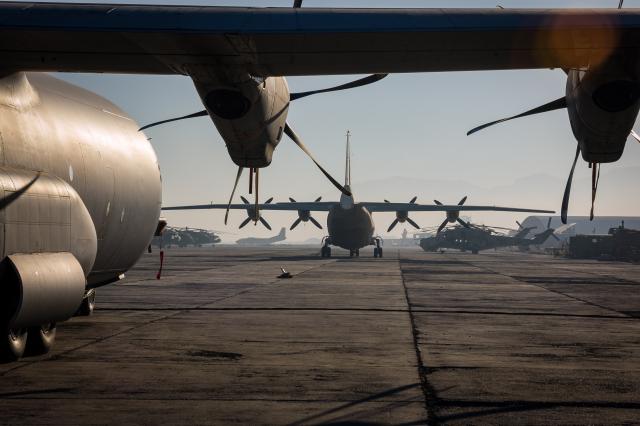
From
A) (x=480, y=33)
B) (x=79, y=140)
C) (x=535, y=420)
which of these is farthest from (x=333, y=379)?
(x=79, y=140)

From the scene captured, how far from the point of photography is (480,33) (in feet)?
26.6

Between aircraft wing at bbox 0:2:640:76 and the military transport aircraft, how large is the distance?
0.02 m

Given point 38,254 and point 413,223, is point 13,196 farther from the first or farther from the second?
point 413,223

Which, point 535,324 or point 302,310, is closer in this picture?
point 535,324

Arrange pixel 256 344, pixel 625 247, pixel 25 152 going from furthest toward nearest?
1. pixel 625 247
2. pixel 256 344
3. pixel 25 152

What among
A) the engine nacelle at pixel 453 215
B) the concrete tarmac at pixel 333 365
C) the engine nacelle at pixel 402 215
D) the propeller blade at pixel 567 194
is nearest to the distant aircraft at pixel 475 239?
the engine nacelle at pixel 453 215

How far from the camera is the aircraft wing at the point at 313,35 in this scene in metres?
8.02

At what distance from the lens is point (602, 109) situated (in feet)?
31.5

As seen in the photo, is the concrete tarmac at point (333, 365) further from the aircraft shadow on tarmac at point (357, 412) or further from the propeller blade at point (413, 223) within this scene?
the propeller blade at point (413, 223)

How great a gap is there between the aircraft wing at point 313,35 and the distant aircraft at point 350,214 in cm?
4798

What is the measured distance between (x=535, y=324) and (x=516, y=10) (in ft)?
31.3

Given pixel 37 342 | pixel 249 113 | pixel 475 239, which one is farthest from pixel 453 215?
pixel 249 113

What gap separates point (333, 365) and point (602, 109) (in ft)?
15.9

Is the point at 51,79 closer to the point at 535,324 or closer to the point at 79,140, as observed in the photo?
the point at 79,140
